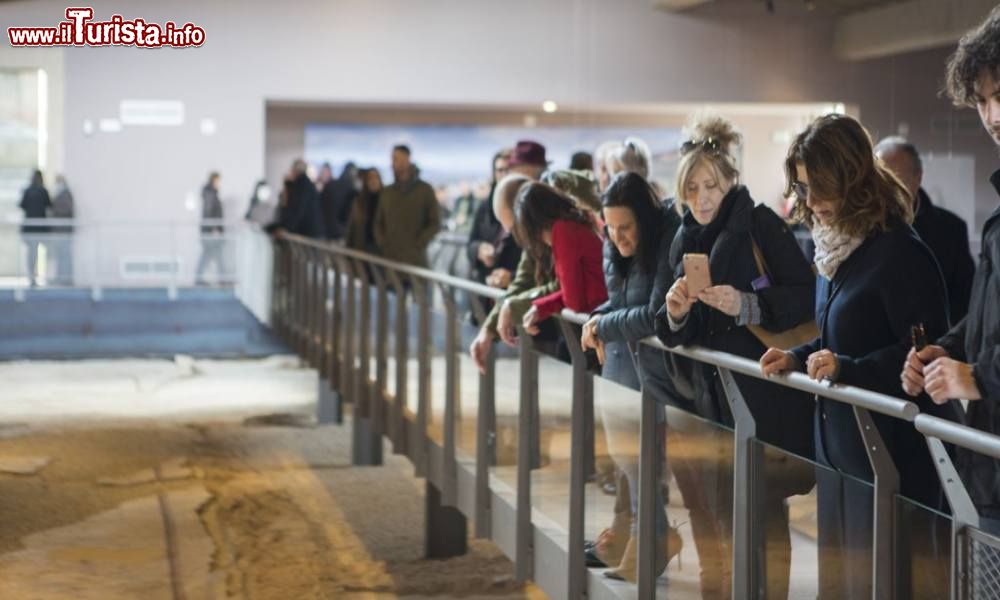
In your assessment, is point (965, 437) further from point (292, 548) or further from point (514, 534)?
point (292, 548)

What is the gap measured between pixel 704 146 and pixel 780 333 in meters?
0.56

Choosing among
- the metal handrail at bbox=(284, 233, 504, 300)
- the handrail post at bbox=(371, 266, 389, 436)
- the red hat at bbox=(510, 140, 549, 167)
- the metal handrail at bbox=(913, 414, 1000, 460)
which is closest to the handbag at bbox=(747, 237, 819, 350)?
the metal handrail at bbox=(913, 414, 1000, 460)

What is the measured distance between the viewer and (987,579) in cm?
261

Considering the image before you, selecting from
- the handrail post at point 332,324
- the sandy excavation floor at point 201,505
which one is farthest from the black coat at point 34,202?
the handrail post at point 332,324

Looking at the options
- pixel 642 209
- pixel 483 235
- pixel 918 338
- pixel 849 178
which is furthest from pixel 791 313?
pixel 483 235

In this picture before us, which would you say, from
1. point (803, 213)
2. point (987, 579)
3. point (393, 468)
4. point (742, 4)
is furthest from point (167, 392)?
point (987, 579)

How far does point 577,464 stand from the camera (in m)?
5.42

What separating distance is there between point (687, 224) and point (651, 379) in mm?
414

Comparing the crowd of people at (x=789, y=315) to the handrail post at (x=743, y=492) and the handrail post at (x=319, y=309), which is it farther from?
the handrail post at (x=319, y=309)

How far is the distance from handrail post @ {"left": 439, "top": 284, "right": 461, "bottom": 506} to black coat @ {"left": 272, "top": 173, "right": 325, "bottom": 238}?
9280 mm

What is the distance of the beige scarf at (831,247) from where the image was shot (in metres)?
3.57

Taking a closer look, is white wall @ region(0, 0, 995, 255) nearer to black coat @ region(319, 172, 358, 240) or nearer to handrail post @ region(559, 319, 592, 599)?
black coat @ region(319, 172, 358, 240)

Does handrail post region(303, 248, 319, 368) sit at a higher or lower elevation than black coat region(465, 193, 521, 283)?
lower

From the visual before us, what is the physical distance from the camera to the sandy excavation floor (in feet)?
31.7
